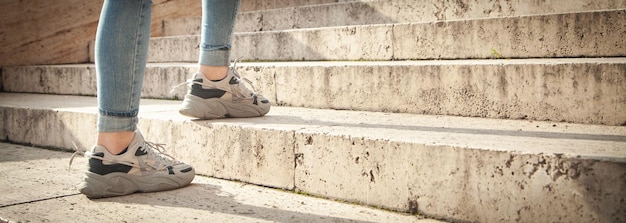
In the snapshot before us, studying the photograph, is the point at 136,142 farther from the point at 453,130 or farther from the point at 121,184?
the point at 453,130

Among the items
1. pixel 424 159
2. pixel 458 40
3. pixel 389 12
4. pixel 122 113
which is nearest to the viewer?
pixel 424 159

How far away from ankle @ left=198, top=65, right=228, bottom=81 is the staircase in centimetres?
22

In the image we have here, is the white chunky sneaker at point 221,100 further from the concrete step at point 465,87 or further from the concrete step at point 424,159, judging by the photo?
the concrete step at point 465,87

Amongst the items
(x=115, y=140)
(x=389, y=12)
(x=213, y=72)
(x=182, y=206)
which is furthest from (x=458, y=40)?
(x=115, y=140)

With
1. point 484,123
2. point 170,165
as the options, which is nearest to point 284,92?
point 170,165

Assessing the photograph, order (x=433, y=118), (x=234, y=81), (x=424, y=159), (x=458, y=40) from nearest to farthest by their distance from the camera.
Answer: (x=424, y=159) < (x=433, y=118) < (x=234, y=81) < (x=458, y=40)

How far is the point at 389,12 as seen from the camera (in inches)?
161

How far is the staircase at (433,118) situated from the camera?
1754 millimetres

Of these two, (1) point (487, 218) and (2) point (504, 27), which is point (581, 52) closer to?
(2) point (504, 27)

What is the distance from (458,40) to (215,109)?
56.3 inches

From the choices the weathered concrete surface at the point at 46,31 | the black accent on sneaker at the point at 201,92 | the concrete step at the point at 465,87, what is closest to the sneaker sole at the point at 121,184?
the black accent on sneaker at the point at 201,92

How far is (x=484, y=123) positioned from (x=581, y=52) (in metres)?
0.75

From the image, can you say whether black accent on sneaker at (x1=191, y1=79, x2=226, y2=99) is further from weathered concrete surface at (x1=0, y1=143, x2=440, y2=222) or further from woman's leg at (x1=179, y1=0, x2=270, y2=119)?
weathered concrete surface at (x1=0, y1=143, x2=440, y2=222)

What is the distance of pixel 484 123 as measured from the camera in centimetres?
234
